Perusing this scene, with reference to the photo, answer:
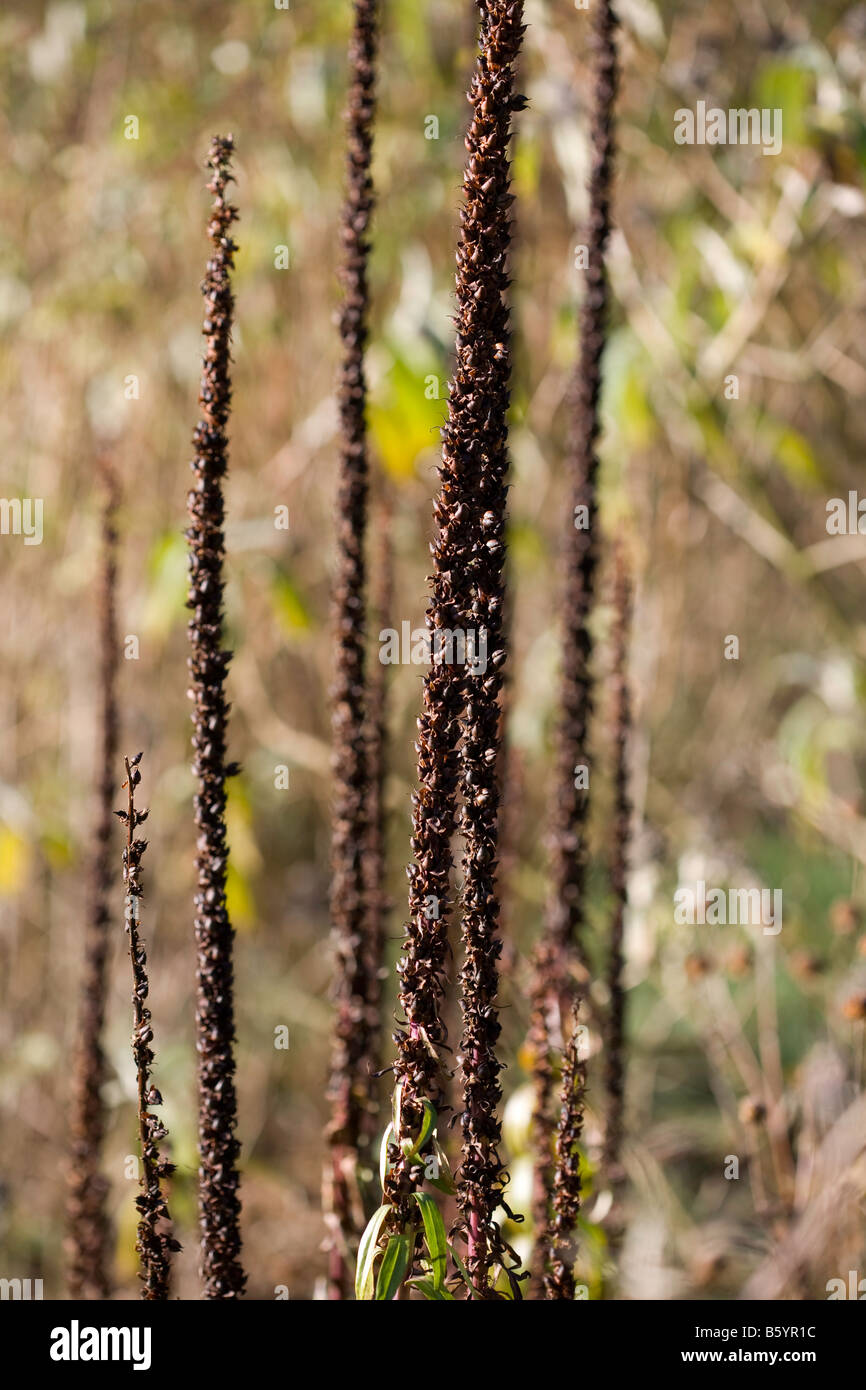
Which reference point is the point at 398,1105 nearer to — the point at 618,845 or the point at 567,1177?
the point at 567,1177

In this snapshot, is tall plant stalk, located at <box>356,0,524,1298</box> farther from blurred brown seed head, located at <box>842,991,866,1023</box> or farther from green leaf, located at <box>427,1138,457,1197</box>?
blurred brown seed head, located at <box>842,991,866,1023</box>

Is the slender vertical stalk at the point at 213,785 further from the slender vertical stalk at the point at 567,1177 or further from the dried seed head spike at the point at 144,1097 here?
the slender vertical stalk at the point at 567,1177

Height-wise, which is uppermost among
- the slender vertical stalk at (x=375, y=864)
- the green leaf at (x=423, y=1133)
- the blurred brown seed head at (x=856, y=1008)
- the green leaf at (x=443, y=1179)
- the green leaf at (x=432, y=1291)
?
the slender vertical stalk at (x=375, y=864)

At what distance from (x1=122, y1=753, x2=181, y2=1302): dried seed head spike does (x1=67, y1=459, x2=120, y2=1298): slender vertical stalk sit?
36cm

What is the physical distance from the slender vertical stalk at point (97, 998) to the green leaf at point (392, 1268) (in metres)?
0.46

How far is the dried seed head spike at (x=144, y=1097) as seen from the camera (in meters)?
0.63

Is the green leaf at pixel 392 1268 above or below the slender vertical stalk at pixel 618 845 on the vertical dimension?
below

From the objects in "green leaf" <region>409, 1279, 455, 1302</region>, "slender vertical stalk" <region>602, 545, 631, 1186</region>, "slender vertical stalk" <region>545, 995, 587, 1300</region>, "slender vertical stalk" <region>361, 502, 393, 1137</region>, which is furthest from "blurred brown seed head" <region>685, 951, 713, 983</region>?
"green leaf" <region>409, 1279, 455, 1302</region>

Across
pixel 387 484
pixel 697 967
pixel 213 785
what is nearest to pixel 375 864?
pixel 213 785

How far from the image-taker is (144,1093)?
67cm

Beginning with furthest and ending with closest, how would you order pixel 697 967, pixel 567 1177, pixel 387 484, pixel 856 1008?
pixel 387 484, pixel 697 967, pixel 856 1008, pixel 567 1177

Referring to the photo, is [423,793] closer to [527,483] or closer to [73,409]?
[527,483]

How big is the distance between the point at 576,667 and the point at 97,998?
0.49 meters

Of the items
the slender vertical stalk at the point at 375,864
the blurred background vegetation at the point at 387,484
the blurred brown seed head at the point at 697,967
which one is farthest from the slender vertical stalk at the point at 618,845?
the blurred background vegetation at the point at 387,484
